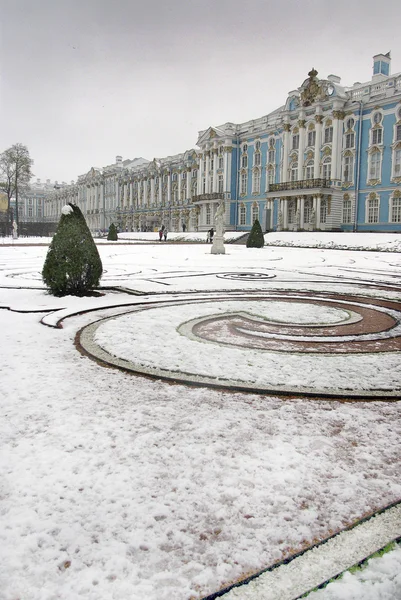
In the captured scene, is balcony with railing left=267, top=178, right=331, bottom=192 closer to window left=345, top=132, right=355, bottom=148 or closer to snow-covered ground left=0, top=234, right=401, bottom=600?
window left=345, top=132, right=355, bottom=148

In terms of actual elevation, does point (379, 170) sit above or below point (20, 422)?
above

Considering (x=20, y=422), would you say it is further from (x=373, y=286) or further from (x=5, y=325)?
(x=373, y=286)

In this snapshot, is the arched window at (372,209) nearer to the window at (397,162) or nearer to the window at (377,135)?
the window at (397,162)

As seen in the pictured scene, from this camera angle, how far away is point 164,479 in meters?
2.14

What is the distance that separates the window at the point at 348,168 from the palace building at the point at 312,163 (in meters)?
0.08

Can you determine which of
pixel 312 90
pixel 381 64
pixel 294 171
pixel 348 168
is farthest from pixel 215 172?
→ pixel 381 64

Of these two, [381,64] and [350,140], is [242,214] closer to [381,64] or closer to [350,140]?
[350,140]

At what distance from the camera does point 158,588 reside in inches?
59.8

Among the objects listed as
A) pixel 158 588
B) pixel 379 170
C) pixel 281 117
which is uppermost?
pixel 281 117

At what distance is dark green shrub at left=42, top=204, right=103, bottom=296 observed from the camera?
745cm

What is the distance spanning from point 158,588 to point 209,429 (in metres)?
1.17

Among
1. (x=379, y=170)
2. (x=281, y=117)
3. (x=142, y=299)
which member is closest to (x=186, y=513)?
(x=142, y=299)

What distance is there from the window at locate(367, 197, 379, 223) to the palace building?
0.10ft

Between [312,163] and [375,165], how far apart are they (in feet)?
19.7
